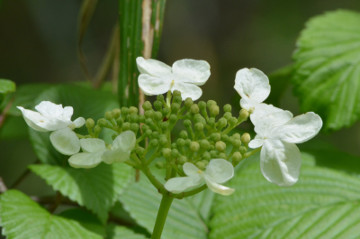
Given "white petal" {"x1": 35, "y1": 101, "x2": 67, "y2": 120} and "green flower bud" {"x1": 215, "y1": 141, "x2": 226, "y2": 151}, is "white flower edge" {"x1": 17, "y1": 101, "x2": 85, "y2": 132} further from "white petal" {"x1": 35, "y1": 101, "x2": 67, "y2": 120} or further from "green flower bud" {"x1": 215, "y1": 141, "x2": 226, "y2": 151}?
"green flower bud" {"x1": 215, "y1": 141, "x2": 226, "y2": 151}

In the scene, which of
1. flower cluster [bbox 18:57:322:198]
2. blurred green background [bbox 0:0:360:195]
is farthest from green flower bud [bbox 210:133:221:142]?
blurred green background [bbox 0:0:360:195]

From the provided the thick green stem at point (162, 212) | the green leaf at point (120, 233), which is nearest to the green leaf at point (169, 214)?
the green leaf at point (120, 233)

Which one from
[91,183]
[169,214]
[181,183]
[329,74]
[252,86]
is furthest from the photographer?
[329,74]

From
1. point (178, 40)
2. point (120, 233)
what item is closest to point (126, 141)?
point (120, 233)

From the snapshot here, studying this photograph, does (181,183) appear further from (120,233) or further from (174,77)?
(120,233)

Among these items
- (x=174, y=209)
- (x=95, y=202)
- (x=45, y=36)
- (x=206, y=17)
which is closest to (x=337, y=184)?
(x=174, y=209)

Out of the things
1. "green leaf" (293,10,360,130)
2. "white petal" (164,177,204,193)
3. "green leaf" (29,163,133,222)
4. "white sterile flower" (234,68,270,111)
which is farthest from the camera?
"green leaf" (293,10,360,130)
